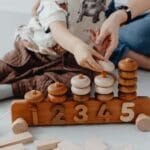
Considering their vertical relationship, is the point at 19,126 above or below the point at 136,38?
below

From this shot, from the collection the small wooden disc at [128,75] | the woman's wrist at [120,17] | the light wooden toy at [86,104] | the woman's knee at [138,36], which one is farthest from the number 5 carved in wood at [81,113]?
the woman's knee at [138,36]

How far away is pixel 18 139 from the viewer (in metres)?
0.91

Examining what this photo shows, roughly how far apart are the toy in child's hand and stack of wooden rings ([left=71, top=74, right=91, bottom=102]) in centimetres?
27

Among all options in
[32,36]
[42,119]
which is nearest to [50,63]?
[32,36]

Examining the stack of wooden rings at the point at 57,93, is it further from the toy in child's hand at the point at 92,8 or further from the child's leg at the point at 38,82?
the toy in child's hand at the point at 92,8

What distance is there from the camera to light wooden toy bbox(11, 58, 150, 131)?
3.02ft

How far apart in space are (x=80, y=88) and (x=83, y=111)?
57 millimetres

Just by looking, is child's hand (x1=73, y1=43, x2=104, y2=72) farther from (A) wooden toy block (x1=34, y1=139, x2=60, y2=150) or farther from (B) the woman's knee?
(B) the woman's knee

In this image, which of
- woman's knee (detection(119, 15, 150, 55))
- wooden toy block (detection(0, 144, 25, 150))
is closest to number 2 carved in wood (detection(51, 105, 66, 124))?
wooden toy block (detection(0, 144, 25, 150))

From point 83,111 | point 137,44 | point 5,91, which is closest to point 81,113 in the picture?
point 83,111

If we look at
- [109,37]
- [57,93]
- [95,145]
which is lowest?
[95,145]

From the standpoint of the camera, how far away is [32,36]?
1170 millimetres

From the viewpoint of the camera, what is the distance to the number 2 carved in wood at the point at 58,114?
3.08ft

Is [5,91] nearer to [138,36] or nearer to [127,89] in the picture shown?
[127,89]
